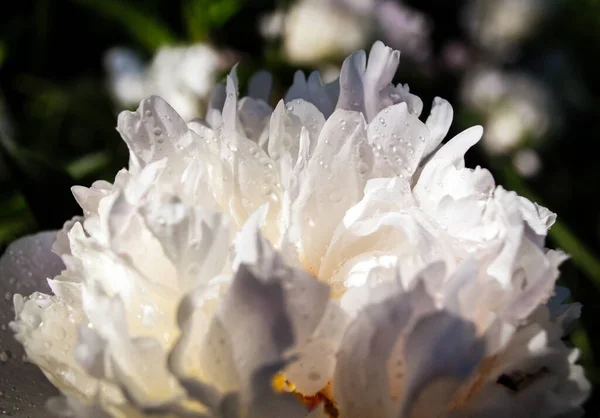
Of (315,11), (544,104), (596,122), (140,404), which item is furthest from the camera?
(596,122)

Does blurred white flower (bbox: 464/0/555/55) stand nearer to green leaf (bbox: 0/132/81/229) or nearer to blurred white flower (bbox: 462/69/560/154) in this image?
blurred white flower (bbox: 462/69/560/154)

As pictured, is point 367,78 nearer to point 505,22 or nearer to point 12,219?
point 12,219

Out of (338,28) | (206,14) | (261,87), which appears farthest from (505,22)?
(261,87)

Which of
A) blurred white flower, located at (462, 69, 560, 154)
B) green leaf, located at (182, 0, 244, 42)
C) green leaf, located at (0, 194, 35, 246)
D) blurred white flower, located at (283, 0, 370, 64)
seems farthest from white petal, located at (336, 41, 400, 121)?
blurred white flower, located at (462, 69, 560, 154)

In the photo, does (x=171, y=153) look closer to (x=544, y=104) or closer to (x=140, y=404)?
(x=140, y=404)

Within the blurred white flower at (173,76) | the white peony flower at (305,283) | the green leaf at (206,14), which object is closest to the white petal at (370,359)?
the white peony flower at (305,283)

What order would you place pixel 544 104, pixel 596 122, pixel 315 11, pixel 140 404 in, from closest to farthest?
pixel 140 404 → pixel 315 11 → pixel 544 104 → pixel 596 122

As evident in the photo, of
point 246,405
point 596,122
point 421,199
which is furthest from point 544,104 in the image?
point 246,405
